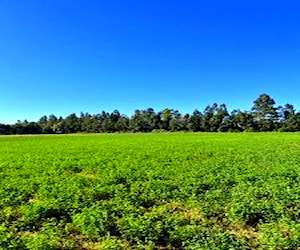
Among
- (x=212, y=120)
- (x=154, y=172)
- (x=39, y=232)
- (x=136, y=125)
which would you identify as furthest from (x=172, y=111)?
(x=39, y=232)

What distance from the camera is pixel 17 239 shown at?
8891 mm

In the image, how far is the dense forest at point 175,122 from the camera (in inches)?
4890

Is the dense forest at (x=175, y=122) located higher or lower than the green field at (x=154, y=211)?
higher

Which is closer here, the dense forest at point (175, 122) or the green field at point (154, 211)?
the green field at point (154, 211)

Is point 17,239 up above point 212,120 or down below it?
below

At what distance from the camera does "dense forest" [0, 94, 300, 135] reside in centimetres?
12420

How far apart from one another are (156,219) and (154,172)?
28.3 feet

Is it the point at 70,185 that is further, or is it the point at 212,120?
the point at 212,120

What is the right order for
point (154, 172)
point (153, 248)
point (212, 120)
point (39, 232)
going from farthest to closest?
1. point (212, 120)
2. point (154, 172)
3. point (39, 232)
4. point (153, 248)

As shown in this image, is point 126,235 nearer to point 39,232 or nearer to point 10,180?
point 39,232

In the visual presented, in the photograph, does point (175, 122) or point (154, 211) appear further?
point (175, 122)

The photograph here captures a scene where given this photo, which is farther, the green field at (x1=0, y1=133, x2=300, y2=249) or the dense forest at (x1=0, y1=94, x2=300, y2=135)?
the dense forest at (x1=0, y1=94, x2=300, y2=135)

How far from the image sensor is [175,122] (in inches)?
5586

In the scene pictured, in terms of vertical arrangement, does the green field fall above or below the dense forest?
below
